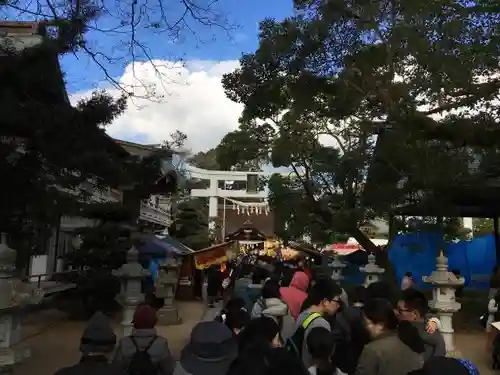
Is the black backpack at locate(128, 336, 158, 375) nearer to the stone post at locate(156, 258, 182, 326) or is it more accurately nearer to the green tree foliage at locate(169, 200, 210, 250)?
the stone post at locate(156, 258, 182, 326)

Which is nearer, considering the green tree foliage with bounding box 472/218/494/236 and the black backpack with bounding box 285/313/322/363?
the black backpack with bounding box 285/313/322/363

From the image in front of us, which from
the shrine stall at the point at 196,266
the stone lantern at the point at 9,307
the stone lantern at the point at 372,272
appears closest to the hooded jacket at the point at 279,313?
the stone lantern at the point at 9,307

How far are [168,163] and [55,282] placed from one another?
28.9 ft

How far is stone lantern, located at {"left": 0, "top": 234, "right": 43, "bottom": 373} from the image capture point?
4.92 m

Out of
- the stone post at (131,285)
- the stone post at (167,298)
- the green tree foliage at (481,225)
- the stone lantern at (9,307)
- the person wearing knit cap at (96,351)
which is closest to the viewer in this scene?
the person wearing knit cap at (96,351)

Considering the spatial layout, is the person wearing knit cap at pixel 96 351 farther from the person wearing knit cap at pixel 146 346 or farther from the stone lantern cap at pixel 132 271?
the stone lantern cap at pixel 132 271

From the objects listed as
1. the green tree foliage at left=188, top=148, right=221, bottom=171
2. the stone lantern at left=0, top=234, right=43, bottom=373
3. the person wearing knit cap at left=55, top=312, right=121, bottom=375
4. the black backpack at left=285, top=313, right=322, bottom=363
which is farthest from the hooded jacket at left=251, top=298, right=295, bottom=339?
the green tree foliage at left=188, top=148, right=221, bottom=171

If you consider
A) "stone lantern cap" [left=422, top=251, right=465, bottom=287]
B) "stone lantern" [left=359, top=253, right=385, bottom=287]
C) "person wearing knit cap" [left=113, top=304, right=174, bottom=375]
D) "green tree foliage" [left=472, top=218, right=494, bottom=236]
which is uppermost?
"green tree foliage" [left=472, top=218, right=494, bottom=236]

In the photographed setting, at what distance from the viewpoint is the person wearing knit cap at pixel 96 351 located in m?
2.71

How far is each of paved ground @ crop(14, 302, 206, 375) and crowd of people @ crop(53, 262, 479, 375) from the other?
2.78 m

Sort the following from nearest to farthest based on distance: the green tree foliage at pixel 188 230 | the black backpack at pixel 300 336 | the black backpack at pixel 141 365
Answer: the black backpack at pixel 141 365
the black backpack at pixel 300 336
the green tree foliage at pixel 188 230

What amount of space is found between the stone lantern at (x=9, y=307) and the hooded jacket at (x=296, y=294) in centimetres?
260

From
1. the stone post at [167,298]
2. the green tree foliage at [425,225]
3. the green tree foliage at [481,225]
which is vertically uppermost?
the green tree foliage at [481,225]

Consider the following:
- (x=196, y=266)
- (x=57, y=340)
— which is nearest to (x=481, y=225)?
(x=196, y=266)
